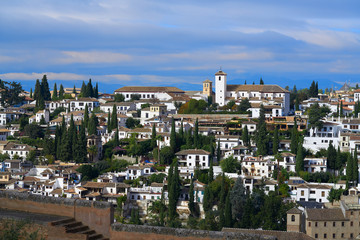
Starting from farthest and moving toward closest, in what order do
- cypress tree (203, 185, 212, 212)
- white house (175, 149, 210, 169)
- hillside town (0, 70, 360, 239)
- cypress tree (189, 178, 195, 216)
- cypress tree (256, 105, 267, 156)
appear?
cypress tree (256, 105, 267, 156), white house (175, 149, 210, 169), cypress tree (189, 178, 195, 216), cypress tree (203, 185, 212, 212), hillside town (0, 70, 360, 239)

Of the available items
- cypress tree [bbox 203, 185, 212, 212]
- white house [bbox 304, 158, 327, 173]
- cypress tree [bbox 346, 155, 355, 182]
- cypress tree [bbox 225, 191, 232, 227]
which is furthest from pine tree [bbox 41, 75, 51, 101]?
cypress tree [bbox 346, 155, 355, 182]

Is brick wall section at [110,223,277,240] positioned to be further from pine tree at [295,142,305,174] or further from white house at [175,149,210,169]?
white house at [175,149,210,169]

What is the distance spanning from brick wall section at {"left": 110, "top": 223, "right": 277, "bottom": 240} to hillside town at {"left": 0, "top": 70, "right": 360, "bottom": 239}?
22.3 meters

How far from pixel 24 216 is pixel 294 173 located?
30.6 metres

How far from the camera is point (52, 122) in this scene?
179 ft

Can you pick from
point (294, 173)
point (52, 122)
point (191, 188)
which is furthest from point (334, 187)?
point (52, 122)

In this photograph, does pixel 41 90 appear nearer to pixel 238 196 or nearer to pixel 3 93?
pixel 3 93

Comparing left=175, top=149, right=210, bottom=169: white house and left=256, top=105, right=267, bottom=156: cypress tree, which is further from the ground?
left=256, top=105, right=267, bottom=156: cypress tree

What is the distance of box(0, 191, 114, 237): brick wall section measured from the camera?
389 inches

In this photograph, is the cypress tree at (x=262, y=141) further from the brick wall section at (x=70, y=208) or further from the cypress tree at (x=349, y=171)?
the brick wall section at (x=70, y=208)

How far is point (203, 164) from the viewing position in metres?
40.8

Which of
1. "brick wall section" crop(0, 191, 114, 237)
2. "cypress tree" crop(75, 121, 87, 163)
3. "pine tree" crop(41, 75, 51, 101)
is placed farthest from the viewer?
"pine tree" crop(41, 75, 51, 101)

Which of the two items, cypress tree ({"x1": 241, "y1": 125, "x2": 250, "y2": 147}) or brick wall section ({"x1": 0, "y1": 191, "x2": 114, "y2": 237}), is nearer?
brick wall section ({"x1": 0, "y1": 191, "x2": 114, "y2": 237})

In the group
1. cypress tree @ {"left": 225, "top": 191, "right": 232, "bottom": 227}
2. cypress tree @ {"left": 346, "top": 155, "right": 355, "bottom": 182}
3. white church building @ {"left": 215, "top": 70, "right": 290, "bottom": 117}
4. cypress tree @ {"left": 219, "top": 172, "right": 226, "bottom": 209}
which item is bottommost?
cypress tree @ {"left": 225, "top": 191, "right": 232, "bottom": 227}
